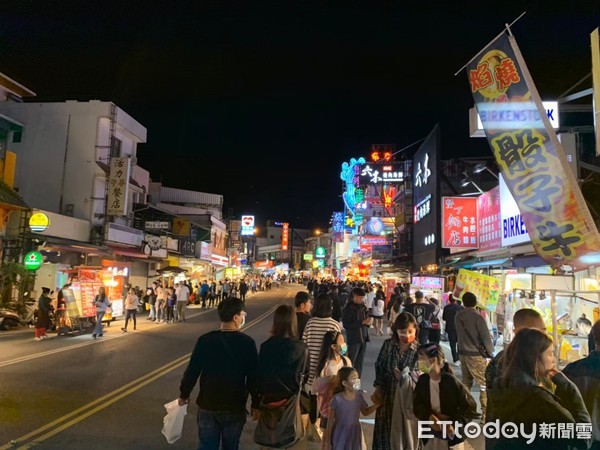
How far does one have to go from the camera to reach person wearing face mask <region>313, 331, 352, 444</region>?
16.1 ft

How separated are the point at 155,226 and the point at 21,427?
942 inches

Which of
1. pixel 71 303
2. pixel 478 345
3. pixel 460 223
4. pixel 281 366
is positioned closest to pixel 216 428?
pixel 281 366

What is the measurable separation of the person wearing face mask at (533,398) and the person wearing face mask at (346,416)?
1492mm

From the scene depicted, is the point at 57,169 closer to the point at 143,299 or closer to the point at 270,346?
the point at 143,299

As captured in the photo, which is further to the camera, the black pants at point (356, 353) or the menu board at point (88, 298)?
the menu board at point (88, 298)

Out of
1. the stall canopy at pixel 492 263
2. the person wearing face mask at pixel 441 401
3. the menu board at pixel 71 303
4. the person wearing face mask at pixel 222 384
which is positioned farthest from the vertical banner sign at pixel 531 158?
the menu board at pixel 71 303

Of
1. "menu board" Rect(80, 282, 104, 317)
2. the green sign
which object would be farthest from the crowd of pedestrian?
the green sign

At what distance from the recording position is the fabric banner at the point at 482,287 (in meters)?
12.1

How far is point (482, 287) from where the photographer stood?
1210 centimetres

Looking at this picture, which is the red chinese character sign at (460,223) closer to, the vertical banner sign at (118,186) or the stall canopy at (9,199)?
the vertical banner sign at (118,186)

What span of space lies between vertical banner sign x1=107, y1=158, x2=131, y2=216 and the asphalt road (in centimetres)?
1093

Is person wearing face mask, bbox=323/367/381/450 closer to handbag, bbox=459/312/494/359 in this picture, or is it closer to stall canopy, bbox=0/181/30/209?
handbag, bbox=459/312/494/359

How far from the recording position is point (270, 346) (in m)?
4.23

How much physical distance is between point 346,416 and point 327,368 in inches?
33.0
